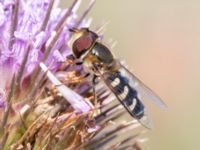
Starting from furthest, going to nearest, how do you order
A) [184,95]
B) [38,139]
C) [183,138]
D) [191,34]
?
[191,34] < [184,95] < [183,138] < [38,139]

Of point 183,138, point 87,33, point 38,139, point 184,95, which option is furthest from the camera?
point 184,95

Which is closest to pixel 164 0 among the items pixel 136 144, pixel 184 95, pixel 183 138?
pixel 184 95

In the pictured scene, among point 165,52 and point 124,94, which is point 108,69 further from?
point 165,52

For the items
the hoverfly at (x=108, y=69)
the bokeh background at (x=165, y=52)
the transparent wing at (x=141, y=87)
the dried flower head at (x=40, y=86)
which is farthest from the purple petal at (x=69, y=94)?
the bokeh background at (x=165, y=52)

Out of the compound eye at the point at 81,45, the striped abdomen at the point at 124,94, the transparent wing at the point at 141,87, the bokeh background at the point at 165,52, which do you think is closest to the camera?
the compound eye at the point at 81,45

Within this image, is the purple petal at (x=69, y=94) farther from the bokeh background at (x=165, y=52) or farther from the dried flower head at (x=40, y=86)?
the bokeh background at (x=165, y=52)

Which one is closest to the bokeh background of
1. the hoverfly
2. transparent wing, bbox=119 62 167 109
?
transparent wing, bbox=119 62 167 109

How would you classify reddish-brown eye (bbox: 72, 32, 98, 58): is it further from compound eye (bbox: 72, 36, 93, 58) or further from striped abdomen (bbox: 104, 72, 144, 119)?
striped abdomen (bbox: 104, 72, 144, 119)

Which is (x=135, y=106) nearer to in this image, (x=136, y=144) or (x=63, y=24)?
(x=136, y=144)
